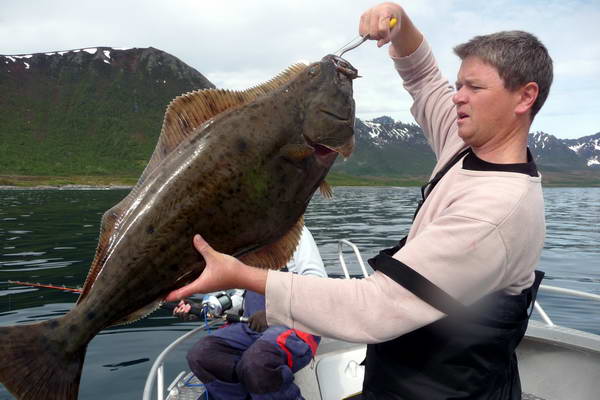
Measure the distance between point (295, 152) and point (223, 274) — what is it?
66 centimetres

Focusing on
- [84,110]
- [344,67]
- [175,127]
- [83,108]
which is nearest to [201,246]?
[175,127]

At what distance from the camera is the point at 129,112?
555 feet

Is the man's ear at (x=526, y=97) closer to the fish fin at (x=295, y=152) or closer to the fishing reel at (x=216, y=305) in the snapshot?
the fish fin at (x=295, y=152)

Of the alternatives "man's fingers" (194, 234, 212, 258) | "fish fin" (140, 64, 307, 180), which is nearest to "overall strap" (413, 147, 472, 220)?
"fish fin" (140, 64, 307, 180)

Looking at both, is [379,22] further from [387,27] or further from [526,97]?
[526,97]

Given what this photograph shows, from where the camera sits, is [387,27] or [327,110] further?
[387,27]

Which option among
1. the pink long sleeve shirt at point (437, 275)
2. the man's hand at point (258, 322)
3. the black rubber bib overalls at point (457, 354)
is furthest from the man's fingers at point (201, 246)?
the man's hand at point (258, 322)

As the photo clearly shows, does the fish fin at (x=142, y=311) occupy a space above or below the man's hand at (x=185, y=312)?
above

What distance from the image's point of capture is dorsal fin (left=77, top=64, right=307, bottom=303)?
7.38 ft

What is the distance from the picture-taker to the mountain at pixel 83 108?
131 m

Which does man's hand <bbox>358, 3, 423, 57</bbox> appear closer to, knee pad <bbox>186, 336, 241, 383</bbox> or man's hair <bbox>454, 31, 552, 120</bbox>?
man's hair <bbox>454, 31, 552, 120</bbox>

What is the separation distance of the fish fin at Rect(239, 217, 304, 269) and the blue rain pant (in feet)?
9.53

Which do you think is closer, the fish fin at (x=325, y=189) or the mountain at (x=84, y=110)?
the fish fin at (x=325, y=189)

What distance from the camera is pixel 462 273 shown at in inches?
84.3
